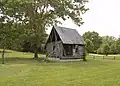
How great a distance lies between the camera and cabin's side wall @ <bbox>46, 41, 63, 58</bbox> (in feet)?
163

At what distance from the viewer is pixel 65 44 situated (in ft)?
162

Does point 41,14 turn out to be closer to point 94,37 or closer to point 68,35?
A: point 68,35

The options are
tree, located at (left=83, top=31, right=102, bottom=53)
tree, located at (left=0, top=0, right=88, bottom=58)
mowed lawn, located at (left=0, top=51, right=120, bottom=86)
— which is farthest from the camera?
tree, located at (left=83, top=31, right=102, bottom=53)

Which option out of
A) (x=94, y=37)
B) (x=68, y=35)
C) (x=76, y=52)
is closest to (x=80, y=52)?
(x=76, y=52)

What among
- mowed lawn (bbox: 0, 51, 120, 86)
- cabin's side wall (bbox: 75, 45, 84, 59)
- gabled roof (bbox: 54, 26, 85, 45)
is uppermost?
gabled roof (bbox: 54, 26, 85, 45)

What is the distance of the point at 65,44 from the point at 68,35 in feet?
8.11

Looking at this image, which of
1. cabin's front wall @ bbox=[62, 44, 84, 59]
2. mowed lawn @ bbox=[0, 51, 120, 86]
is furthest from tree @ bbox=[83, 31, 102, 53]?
mowed lawn @ bbox=[0, 51, 120, 86]

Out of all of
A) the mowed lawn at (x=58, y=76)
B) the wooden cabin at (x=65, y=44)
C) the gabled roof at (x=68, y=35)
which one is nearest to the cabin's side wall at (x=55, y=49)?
the wooden cabin at (x=65, y=44)

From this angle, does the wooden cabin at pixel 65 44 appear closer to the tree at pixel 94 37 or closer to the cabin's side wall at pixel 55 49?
the cabin's side wall at pixel 55 49

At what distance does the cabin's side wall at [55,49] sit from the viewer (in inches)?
1961

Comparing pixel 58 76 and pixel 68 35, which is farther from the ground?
pixel 68 35

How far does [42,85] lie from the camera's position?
17031 mm

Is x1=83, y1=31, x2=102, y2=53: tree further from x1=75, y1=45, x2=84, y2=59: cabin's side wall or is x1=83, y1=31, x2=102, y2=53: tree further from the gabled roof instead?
the gabled roof

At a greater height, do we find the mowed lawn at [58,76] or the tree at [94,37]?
the tree at [94,37]
